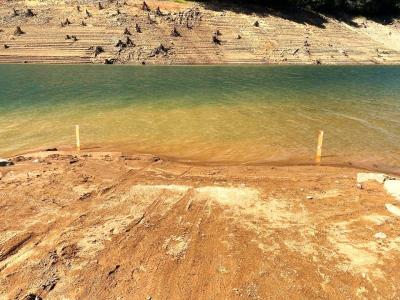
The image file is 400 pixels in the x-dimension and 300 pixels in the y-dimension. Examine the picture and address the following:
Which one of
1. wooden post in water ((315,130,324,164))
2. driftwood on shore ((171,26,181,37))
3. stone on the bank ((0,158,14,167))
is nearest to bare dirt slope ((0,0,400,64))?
driftwood on shore ((171,26,181,37))

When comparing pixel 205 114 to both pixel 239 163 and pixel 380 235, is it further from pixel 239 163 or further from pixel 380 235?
pixel 380 235

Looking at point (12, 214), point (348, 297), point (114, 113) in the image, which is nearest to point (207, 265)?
point (348, 297)

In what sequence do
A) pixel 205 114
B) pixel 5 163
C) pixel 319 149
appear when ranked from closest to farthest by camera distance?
pixel 5 163 → pixel 319 149 → pixel 205 114

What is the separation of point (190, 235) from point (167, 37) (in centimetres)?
4127

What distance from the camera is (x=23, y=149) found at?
49.6 ft

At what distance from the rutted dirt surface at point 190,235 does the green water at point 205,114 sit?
3453 mm

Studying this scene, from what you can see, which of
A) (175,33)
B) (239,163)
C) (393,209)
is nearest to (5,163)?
(239,163)

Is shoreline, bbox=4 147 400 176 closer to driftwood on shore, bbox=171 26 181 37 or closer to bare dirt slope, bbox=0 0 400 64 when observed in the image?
bare dirt slope, bbox=0 0 400 64

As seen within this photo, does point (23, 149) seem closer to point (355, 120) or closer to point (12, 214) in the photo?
point (12, 214)

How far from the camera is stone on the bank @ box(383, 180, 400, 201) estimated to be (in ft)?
35.2

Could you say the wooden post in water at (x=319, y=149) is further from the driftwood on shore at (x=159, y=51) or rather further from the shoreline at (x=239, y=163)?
the driftwood on shore at (x=159, y=51)

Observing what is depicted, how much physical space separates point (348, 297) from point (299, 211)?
3139mm

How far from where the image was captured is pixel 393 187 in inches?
434

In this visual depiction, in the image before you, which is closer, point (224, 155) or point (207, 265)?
point (207, 265)
